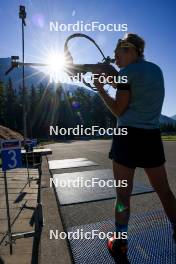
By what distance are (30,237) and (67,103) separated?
9203 centimetres

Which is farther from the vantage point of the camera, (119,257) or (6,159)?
(6,159)

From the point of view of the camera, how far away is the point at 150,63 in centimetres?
282

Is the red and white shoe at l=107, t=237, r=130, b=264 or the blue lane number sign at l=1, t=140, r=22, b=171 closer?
the red and white shoe at l=107, t=237, r=130, b=264

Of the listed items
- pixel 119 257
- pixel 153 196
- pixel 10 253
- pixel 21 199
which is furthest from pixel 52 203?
pixel 119 257

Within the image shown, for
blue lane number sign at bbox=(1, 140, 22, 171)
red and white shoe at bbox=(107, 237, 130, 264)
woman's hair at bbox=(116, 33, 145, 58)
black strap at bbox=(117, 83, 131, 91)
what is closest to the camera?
black strap at bbox=(117, 83, 131, 91)

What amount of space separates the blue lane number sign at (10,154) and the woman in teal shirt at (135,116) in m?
2.02

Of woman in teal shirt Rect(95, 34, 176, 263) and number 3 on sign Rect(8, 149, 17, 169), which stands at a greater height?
woman in teal shirt Rect(95, 34, 176, 263)

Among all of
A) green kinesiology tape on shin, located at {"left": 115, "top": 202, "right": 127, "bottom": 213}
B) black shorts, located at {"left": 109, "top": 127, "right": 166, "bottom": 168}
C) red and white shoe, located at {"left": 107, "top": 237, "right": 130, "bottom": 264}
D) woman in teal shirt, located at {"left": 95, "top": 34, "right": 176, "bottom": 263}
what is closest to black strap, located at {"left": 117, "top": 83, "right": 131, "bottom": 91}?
woman in teal shirt, located at {"left": 95, "top": 34, "right": 176, "bottom": 263}

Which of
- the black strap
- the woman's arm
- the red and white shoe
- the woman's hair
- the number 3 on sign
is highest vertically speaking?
the woman's hair

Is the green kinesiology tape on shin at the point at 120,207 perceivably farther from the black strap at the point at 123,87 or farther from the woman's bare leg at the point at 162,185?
the black strap at the point at 123,87

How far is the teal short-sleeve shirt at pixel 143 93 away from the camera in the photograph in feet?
8.97

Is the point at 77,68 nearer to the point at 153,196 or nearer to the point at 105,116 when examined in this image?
the point at 153,196

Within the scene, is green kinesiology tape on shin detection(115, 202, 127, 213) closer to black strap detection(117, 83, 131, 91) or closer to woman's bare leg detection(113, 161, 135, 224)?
woman's bare leg detection(113, 161, 135, 224)

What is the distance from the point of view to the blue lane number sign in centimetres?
445
